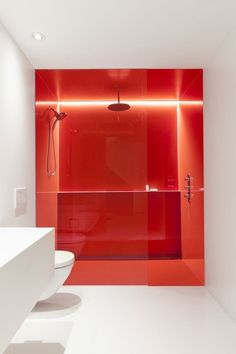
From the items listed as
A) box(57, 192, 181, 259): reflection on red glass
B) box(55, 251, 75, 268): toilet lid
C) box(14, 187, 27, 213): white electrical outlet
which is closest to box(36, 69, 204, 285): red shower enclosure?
box(57, 192, 181, 259): reflection on red glass

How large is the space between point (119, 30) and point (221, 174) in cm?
131

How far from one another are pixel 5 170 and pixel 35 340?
1.14 m

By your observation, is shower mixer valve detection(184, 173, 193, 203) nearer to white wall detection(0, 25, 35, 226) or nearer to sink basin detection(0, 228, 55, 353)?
white wall detection(0, 25, 35, 226)

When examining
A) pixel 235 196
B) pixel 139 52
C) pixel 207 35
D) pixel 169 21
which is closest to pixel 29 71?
pixel 139 52

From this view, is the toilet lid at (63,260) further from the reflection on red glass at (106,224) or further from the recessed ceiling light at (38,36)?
the recessed ceiling light at (38,36)

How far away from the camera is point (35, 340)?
6.16 ft

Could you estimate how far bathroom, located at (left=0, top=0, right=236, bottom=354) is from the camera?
1816 millimetres

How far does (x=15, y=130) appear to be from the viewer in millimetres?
2178

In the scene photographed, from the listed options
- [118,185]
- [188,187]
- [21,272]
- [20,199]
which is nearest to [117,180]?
[118,185]

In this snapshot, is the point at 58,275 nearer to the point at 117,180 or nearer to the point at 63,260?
the point at 63,260

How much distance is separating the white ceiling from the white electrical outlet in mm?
1119

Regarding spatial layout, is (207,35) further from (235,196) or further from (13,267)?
(13,267)

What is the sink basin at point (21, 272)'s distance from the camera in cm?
97

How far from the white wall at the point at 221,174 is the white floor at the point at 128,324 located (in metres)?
0.24
